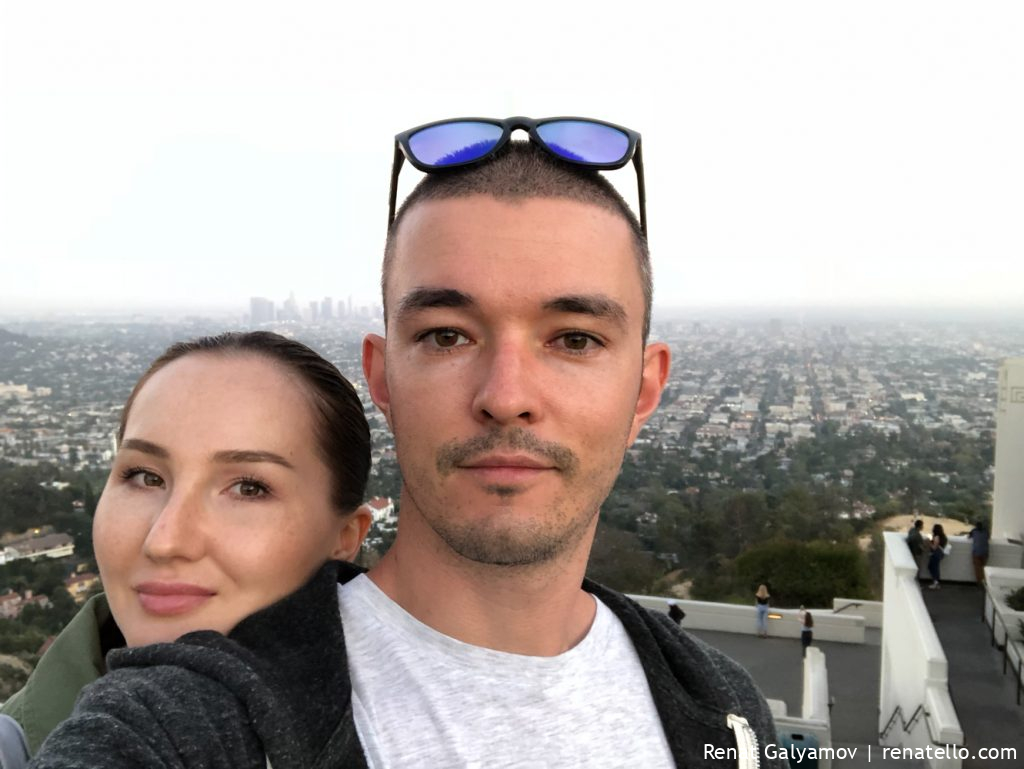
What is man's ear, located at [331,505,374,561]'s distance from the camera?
6.27 ft

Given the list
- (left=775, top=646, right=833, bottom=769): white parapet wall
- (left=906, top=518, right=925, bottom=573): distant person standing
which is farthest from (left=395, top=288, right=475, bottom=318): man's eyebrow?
(left=906, top=518, right=925, bottom=573): distant person standing

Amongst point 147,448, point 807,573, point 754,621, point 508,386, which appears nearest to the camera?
point 508,386

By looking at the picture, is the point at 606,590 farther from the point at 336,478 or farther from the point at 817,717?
the point at 817,717

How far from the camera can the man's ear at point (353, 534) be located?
6.27ft

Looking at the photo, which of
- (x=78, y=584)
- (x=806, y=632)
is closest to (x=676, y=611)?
→ (x=806, y=632)

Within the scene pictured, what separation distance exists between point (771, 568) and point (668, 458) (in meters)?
14.0

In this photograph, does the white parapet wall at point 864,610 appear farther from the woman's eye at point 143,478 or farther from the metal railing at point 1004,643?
the woman's eye at point 143,478

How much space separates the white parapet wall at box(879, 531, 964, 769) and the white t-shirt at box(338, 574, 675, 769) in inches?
324

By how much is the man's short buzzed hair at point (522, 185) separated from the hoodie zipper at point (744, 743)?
3.14 feet

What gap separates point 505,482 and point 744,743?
0.91 metres

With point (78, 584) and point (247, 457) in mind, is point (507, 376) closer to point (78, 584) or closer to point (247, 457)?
point (247, 457)

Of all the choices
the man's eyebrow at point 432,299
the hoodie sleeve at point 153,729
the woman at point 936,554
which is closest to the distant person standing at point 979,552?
the woman at point 936,554

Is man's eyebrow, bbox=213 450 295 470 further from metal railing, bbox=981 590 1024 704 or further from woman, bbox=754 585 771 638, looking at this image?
woman, bbox=754 585 771 638

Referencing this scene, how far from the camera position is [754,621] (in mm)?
14945
